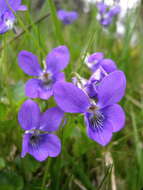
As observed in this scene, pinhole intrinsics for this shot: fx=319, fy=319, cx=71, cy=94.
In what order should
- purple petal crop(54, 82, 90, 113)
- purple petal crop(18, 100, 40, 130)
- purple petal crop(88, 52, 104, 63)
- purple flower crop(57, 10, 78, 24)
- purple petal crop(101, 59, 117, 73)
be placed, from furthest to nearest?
purple flower crop(57, 10, 78, 24), purple petal crop(88, 52, 104, 63), purple petal crop(101, 59, 117, 73), purple petal crop(18, 100, 40, 130), purple petal crop(54, 82, 90, 113)

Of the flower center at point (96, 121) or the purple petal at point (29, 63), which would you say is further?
the purple petal at point (29, 63)

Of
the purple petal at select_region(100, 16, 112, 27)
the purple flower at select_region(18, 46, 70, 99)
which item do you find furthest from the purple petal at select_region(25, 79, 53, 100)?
the purple petal at select_region(100, 16, 112, 27)

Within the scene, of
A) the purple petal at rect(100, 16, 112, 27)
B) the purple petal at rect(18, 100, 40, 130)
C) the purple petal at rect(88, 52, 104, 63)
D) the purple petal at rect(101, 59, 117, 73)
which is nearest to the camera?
the purple petal at rect(18, 100, 40, 130)

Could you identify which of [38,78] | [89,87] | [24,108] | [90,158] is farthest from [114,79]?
[90,158]

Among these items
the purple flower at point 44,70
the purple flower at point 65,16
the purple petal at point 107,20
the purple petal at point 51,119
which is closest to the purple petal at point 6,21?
the purple flower at point 44,70

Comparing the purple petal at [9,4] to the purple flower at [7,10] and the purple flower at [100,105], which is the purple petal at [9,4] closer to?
the purple flower at [7,10]

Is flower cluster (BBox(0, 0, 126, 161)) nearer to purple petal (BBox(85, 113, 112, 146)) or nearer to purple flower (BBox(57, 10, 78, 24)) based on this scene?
purple petal (BBox(85, 113, 112, 146))
